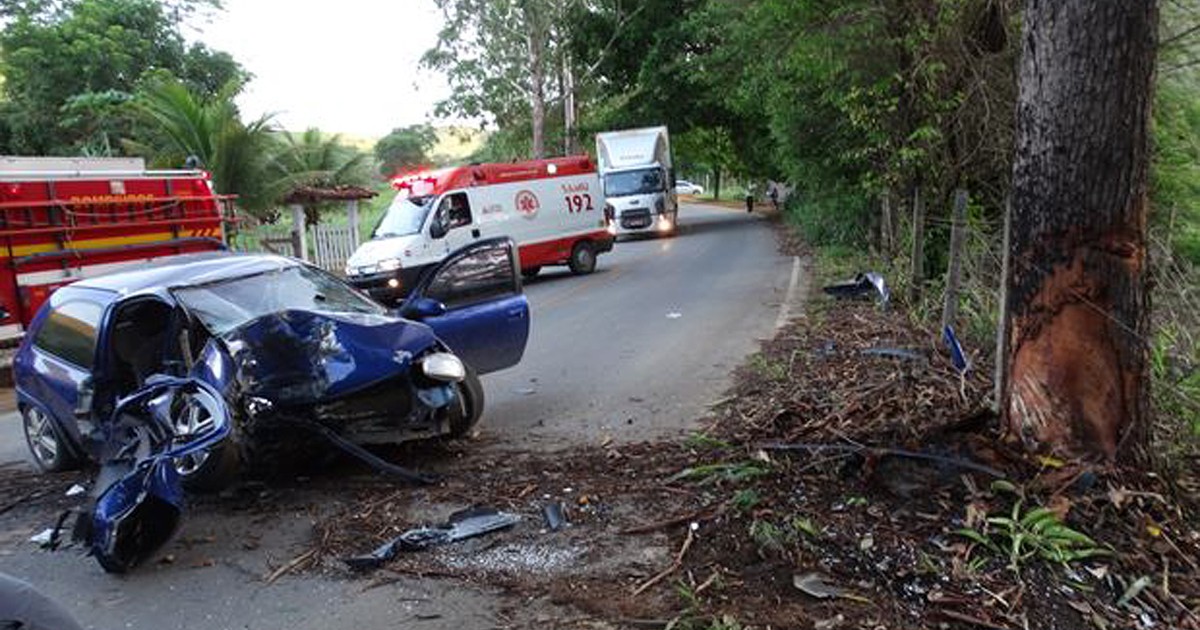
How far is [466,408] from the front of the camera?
5918mm

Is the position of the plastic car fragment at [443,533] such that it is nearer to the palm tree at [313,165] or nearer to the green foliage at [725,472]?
the green foliage at [725,472]

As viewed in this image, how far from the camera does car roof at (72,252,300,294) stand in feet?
18.5

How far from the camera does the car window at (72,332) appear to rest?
18.8 ft

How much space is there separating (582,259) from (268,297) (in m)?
13.7

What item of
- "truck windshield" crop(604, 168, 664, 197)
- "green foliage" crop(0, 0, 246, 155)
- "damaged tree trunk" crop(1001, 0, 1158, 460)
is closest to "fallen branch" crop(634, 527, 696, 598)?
"damaged tree trunk" crop(1001, 0, 1158, 460)

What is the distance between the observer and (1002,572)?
11.7 feet

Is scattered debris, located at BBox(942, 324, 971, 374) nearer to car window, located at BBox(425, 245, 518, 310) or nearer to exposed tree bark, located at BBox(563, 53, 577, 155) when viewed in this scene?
car window, located at BBox(425, 245, 518, 310)

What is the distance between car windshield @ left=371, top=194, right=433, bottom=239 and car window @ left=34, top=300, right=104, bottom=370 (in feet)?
32.8

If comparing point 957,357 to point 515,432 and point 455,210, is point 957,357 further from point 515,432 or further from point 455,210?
point 455,210

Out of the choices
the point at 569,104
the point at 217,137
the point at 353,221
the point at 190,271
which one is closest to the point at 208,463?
the point at 190,271

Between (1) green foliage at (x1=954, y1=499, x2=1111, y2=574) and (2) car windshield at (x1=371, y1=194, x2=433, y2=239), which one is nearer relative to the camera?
(1) green foliage at (x1=954, y1=499, x2=1111, y2=574)

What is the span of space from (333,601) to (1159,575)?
3.50 m

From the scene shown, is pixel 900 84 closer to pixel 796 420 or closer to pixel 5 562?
pixel 796 420

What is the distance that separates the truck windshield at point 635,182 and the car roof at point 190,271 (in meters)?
23.5
